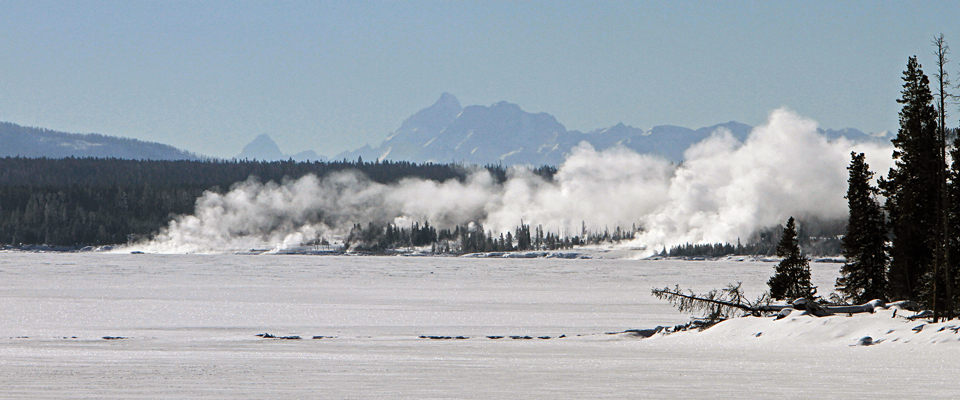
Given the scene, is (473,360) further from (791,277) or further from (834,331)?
(791,277)

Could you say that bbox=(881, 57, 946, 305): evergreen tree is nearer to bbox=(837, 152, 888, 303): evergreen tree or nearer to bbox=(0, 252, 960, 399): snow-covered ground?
bbox=(837, 152, 888, 303): evergreen tree

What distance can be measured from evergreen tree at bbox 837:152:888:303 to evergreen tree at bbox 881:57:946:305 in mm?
894

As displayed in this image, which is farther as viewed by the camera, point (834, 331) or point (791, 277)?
point (791, 277)

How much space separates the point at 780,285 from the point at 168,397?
41.5 metres

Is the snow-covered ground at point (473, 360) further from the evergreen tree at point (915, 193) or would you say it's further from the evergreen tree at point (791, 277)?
the evergreen tree at point (915, 193)

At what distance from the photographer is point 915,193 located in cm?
4325

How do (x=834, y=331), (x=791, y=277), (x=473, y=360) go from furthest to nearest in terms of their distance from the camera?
(x=791, y=277), (x=834, y=331), (x=473, y=360)

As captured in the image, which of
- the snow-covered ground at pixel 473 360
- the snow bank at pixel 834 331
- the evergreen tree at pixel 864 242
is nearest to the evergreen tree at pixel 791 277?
the evergreen tree at pixel 864 242

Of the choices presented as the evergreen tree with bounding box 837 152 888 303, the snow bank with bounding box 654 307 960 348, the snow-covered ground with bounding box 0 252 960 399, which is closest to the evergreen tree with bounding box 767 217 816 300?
the evergreen tree with bounding box 837 152 888 303

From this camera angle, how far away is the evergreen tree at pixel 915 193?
3910 centimetres

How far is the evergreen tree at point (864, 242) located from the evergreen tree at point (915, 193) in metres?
0.89

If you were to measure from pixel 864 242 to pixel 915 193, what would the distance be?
32.3ft

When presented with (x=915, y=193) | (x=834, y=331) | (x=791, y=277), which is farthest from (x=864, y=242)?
(x=834, y=331)

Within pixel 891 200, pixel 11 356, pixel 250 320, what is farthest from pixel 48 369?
pixel 891 200
